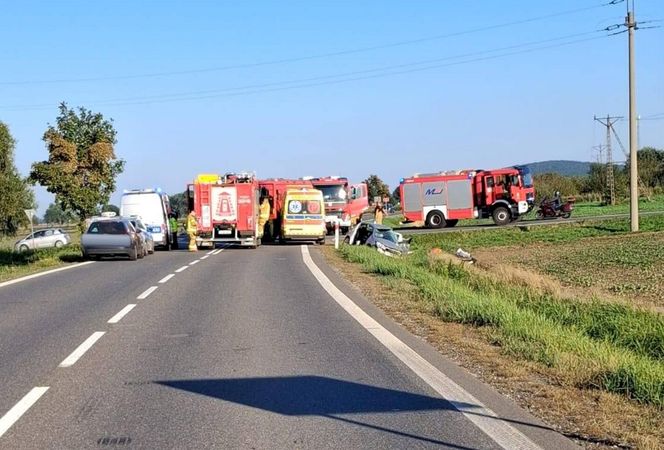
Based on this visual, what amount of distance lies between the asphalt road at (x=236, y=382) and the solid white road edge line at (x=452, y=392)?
19mm

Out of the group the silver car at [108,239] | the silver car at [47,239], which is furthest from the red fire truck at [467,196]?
the silver car at [108,239]

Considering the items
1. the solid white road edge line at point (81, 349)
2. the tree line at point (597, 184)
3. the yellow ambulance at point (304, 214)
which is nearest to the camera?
the solid white road edge line at point (81, 349)

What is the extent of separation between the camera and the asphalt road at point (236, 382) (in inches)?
227

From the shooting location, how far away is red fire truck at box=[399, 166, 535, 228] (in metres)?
48.4

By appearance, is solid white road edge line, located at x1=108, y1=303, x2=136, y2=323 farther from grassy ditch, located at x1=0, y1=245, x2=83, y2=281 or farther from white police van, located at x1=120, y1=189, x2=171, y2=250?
white police van, located at x1=120, y1=189, x2=171, y2=250

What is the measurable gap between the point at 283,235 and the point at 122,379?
29225 millimetres

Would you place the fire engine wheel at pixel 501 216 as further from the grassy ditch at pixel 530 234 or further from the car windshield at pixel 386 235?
the car windshield at pixel 386 235

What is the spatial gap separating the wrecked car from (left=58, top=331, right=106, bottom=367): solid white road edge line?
1979 centimetres

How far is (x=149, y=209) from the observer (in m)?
35.3

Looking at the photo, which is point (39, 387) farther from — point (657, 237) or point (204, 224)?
point (657, 237)

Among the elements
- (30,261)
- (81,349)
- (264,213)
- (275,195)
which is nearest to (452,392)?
(81,349)

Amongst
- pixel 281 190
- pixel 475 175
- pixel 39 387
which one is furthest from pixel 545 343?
pixel 475 175

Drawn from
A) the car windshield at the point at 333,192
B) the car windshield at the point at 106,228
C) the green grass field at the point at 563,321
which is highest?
the car windshield at the point at 333,192

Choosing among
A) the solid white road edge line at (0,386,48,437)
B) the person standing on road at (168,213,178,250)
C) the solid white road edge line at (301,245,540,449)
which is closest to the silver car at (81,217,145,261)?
the person standing on road at (168,213,178,250)
